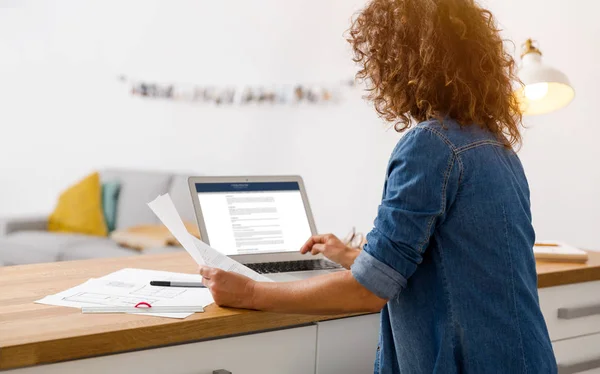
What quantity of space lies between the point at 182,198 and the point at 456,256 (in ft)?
11.4

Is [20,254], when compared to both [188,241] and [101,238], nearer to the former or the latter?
[101,238]

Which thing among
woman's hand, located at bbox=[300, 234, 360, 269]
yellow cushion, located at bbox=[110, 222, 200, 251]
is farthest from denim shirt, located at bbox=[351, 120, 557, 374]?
yellow cushion, located at bbox=[110, 222, 200, 251]

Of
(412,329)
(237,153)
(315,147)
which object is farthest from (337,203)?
(412,329)

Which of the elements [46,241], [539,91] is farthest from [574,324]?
[46,241]

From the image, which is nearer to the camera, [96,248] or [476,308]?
[476,308]

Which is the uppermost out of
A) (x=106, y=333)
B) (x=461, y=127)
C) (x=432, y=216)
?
(x=461, y=127)

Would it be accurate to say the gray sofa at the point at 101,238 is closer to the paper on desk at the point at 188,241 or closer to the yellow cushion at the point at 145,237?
the yellow cushion at the point at 145,237

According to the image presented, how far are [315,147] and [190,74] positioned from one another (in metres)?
1.21

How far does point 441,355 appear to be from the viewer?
115 cm

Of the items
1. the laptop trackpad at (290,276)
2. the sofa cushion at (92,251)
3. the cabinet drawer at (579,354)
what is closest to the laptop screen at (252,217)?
the laptop trackpad at (290,276)

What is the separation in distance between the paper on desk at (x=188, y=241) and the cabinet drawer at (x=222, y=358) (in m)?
0.13

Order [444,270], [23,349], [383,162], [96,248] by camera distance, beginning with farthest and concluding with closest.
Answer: [383,162] → [96,248] → [444,270] → [23,349]

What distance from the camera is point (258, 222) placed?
1774 mm

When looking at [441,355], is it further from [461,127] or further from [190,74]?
[190,74]
